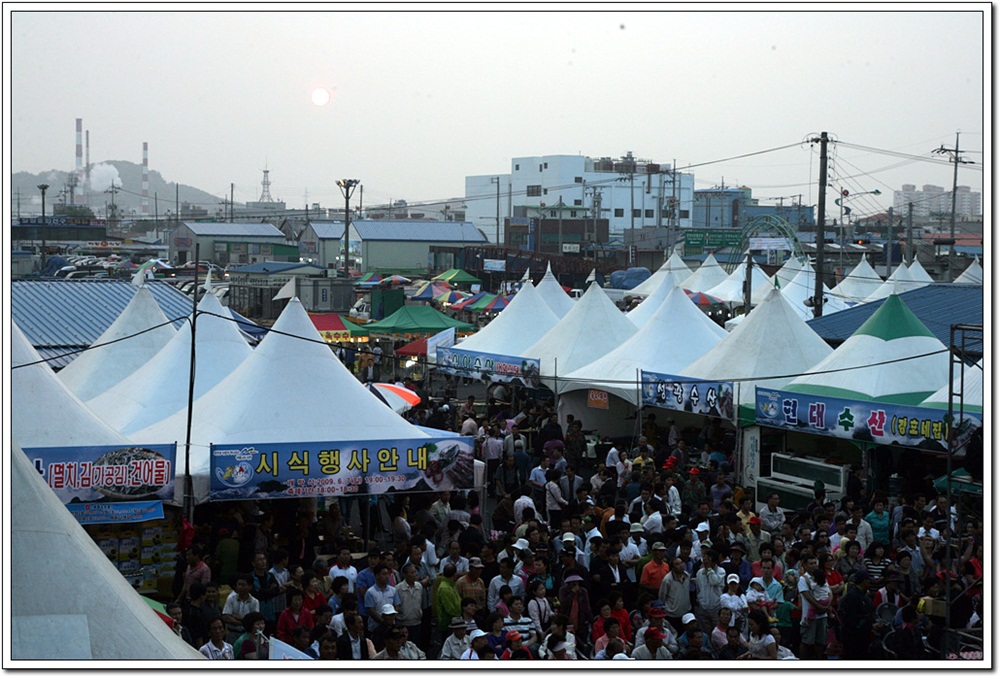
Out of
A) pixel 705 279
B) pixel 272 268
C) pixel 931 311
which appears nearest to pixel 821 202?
pixel 931 311

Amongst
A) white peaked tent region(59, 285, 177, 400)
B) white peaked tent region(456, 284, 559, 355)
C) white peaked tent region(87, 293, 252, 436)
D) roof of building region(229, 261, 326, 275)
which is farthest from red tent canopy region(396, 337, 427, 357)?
roof of building region(229, 261, 326, 275)

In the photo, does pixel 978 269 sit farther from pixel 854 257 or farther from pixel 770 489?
pixel 854 257

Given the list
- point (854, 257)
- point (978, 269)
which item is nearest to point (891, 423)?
Result: point (978, 269)

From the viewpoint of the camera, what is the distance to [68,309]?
67.5 feet

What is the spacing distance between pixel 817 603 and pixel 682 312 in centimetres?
966

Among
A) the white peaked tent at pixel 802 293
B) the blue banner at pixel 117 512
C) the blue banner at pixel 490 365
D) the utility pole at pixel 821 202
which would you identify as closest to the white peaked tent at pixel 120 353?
the blue banner at pixel 117 512

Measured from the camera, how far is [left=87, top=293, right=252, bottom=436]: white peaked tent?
41.1 feet

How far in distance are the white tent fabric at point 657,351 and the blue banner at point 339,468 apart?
5504 mm

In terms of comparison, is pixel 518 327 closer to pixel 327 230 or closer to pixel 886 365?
pixel 886 365

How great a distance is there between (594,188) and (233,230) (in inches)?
1168

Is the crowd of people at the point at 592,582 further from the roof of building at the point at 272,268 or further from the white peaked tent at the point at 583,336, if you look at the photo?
the roof of building at the point at 272,268

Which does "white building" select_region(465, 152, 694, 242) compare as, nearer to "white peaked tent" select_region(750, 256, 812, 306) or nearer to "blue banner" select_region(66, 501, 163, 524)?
"white peaked tent" select_region(750, 256, 812, 306)

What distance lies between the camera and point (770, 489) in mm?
13453

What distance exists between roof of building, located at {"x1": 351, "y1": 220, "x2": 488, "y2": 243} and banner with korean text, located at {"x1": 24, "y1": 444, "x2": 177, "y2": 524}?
52.9 meters
